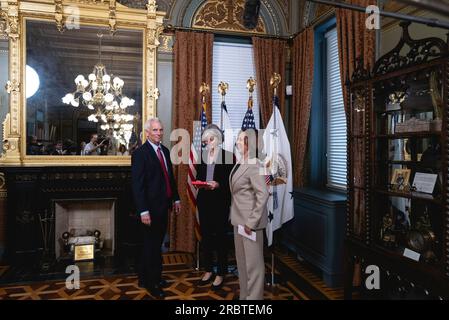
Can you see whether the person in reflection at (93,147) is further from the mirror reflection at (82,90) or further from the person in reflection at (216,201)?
the person in reflection at (216,201)

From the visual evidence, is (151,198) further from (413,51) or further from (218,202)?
(413,51)

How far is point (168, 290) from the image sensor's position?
3.40m

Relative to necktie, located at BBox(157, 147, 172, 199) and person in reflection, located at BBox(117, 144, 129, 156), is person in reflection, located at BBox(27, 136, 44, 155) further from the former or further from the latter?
necktie, located at BBox(157, 147, 172, 199)

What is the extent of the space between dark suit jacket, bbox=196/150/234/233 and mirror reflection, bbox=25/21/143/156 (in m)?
1.59

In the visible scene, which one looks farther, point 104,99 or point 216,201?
point 104,99

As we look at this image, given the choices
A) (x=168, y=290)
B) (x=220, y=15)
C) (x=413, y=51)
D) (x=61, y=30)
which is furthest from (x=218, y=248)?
(x=61, y=30)

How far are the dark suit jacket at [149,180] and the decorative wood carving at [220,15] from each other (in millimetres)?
2361

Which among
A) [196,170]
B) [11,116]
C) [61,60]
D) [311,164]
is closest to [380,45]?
[311,164]

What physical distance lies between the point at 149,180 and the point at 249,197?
1045 millimetres

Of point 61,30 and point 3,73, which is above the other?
point 61,30

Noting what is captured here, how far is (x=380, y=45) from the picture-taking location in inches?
132

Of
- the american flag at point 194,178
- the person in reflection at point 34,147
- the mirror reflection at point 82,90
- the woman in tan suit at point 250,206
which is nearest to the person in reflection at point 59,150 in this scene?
→ the mirror reflection at point 82,90
